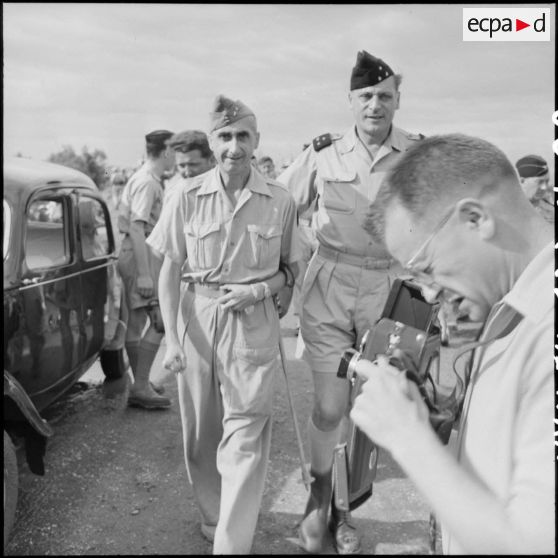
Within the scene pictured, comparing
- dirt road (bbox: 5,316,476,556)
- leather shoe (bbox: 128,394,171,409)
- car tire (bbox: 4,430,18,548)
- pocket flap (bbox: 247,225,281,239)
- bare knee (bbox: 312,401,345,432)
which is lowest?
dirt road (bbox: 5,316,476,556)

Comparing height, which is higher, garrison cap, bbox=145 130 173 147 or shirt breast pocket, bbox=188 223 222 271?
garrison cap, bbox=145 130 173 147

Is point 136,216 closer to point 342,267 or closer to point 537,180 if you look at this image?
point 342,267

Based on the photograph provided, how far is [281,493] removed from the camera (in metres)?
3.74

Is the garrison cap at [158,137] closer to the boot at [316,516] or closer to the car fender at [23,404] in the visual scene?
the car fender at [23,404]

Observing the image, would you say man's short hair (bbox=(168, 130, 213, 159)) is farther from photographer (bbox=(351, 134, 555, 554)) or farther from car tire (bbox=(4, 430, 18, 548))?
photographer (bbox=(351, 134, 555, 554))

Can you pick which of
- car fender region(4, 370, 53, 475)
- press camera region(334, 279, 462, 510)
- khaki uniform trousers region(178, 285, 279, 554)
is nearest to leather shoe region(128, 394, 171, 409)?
car fender region(4, 370, 53, 475)

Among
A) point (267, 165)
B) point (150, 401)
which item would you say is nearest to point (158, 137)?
point (150, 401)

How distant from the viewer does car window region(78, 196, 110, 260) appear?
4.73 m

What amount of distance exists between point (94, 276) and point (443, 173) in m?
3.92

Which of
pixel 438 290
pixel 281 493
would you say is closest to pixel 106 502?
pixel 281 493

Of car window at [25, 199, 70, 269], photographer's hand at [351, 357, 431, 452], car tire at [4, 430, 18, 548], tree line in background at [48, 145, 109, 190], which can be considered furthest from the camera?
tree line in background at [48, 145, 109, 190]

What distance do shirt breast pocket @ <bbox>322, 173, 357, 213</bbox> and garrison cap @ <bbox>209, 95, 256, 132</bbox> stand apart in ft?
1.93

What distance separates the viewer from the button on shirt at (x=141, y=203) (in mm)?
5129

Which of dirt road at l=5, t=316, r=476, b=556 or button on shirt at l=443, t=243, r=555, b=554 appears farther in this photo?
dirt road at l=5, t=316, r=476, b=556
